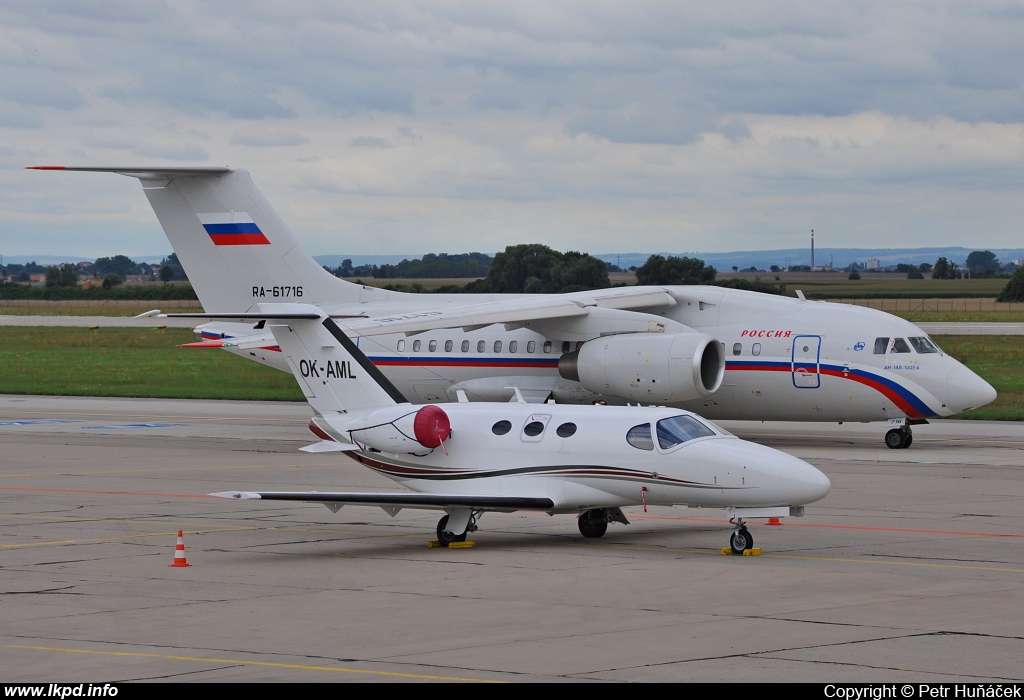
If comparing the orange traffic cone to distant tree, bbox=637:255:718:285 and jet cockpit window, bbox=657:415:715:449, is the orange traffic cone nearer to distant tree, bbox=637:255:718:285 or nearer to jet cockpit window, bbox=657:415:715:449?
jet cockpit window, bbox=657:415:715:449

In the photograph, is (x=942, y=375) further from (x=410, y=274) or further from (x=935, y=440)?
(x=410, y=274)

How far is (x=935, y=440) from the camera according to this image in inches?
1307

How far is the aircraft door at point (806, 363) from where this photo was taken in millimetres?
31109

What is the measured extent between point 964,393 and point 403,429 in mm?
16571

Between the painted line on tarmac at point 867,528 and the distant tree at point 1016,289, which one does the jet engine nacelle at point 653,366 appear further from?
the distant tree at point 1016,289

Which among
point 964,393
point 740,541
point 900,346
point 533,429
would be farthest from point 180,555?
point 964,393

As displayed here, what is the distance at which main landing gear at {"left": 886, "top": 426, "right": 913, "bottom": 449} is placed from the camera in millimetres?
31250

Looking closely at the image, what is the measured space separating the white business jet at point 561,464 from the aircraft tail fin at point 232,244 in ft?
55.6

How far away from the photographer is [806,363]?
3112 centimetres

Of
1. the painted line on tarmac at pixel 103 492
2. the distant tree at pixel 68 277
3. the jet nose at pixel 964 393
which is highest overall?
the distant tree at pixel 68 277

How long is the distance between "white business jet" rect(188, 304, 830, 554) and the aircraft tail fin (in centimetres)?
1695

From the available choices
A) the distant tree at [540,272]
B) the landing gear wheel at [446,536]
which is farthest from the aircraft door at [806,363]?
the distant tree at [540,272]

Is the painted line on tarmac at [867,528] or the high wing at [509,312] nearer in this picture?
the painted line on tarmac at [867,528]
